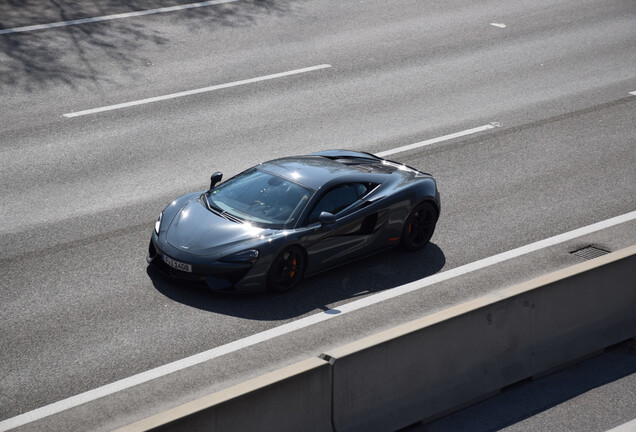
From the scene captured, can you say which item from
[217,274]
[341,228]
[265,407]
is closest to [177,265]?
[217,274]

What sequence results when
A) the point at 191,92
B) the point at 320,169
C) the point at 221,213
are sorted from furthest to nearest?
1. the point at 191,92
2. the point at 320,169
3. the point at 221,213

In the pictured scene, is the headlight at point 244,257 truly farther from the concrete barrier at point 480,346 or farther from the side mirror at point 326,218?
the concrete barrier at point 480,346

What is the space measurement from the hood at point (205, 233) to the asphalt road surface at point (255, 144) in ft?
1.80

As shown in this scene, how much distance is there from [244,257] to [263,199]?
107cm

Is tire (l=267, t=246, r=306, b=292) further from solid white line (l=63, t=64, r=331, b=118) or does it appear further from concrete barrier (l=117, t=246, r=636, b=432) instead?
solid white line (l=63, t=64, r=331, b=118)

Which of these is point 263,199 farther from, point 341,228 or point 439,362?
point 439,362

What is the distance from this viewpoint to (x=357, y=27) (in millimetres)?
20609

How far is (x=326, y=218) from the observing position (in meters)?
10.1

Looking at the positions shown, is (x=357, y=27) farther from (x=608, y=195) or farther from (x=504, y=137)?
(x=608, y=195)

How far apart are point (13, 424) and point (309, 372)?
8.99 ft

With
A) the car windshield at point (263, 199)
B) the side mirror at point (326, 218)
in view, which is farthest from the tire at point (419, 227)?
the car windshield at point (263, 199)

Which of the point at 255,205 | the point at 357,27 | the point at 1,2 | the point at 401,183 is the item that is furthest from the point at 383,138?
the point at 1,2

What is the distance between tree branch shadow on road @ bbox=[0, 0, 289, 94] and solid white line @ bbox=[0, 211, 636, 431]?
879cm

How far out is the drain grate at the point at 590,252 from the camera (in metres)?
11.3
